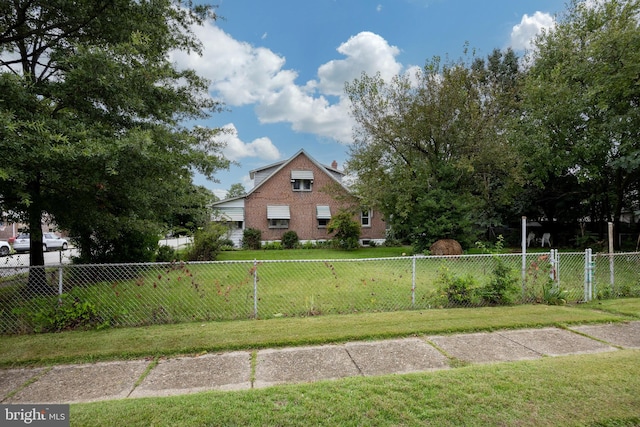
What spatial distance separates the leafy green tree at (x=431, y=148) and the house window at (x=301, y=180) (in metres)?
5.73

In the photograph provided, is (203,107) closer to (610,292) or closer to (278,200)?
(610,292)

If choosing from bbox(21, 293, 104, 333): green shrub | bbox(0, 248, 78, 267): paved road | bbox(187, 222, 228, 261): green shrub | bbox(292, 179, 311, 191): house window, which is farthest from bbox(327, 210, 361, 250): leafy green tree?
bbox(21, 293, 104, 333): green shrub

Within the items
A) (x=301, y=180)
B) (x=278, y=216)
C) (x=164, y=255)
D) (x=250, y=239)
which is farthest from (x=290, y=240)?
(x=164, y=255)

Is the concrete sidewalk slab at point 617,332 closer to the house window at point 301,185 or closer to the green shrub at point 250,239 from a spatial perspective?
the green shrub at point 250,239

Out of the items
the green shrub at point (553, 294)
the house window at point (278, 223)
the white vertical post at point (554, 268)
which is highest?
the house window at point (278, 223)

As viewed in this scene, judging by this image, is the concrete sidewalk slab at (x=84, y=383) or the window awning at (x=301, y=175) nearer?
the concrete sidewalk slab at (x=84, y=383)

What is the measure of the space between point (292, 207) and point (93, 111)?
17678mm

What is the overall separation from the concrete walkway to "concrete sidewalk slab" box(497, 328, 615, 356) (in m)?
0.01

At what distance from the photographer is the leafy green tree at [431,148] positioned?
14633mm

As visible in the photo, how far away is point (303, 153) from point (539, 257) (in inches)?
688

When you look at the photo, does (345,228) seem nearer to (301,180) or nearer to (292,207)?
(292,207)

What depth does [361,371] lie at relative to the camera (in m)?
3.43

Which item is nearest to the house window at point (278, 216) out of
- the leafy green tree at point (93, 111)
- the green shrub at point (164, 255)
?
the green shrub at point (164, 255)

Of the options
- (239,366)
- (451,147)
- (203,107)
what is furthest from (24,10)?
(451,147)
